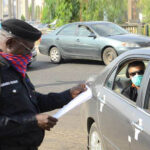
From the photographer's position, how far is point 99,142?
4559mm

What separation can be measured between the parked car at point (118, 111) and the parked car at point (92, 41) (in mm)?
8366

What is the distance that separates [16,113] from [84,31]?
1182 centimetres

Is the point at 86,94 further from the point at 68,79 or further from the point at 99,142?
the point at 68,79

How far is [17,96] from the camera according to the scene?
2.60 m

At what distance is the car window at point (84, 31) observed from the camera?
1413 cm

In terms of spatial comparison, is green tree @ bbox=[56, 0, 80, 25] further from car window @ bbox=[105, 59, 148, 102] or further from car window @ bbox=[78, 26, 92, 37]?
car window @ bbox=[105, 59, 148, 102]

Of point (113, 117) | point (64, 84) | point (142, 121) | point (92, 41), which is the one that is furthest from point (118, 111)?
point (92, 41)

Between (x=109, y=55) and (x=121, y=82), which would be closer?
(x=121, y=82)

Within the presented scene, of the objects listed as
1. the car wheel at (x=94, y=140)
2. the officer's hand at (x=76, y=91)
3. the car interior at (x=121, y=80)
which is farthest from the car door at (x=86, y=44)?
the officer's hand at (x=76, y=91)

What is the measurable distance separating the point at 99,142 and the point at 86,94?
1.54 metres

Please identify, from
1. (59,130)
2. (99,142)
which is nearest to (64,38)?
(59,130)

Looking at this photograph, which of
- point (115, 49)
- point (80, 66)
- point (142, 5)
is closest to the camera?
point (115, 49)

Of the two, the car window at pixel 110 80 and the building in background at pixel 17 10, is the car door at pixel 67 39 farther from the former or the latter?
the car window at pixel 110 80

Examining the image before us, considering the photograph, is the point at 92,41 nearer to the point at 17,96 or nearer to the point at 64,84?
the point at 64,84
